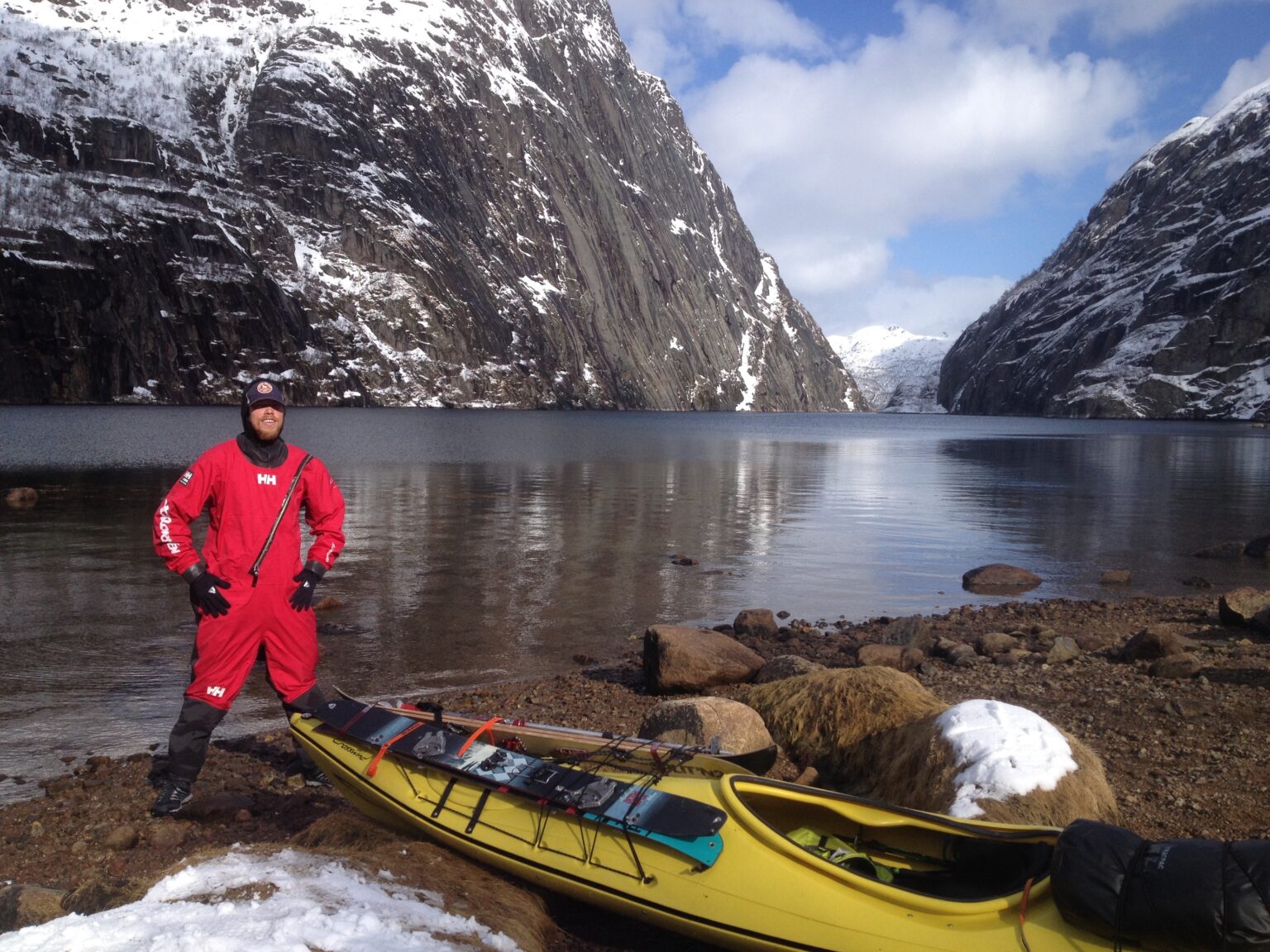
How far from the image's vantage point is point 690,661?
32.4 feet

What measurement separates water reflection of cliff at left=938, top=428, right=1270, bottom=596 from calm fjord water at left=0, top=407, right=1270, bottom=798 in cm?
18

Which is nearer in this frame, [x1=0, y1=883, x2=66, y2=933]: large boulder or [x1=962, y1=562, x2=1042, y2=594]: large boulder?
[x1=0, y1=883, x2=66, y2=933]: large boulder

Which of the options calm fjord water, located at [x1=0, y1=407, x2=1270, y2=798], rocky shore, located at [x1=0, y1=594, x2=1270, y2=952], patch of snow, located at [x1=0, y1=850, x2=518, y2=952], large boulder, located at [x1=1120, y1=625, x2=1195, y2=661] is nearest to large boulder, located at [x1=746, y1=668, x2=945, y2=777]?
rocky shore, located at [x1=0, y1=594, x2=1270, y2=952]

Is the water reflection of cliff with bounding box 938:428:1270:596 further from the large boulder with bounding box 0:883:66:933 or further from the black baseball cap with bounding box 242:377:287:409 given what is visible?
the large boulder with bounding box 0:883:66:933

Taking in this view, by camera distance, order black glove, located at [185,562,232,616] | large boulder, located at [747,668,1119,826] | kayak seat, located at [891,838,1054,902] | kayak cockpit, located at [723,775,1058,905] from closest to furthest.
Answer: kayak cockpit, located at [723,775,1058,905] → kayak seat, located at [891,838,1054,902] → large boulder, located at [747,668,1119,826] → black glove, located at [185,562,232,616]

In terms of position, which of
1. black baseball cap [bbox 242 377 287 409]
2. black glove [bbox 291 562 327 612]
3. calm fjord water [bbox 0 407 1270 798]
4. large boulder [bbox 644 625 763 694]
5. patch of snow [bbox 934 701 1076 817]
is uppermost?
black baseball cap [bbox 242 377 287 409]

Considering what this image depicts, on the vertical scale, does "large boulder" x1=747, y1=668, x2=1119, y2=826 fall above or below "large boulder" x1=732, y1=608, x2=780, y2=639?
above

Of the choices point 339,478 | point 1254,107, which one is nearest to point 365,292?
point 339,478

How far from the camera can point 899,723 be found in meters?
7.01

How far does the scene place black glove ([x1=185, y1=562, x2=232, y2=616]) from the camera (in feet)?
20.1

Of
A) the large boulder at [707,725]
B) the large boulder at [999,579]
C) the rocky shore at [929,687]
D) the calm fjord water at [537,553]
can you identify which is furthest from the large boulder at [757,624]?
the large boulder at [999,579]

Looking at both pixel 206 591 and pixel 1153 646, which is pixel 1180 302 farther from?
pixel 206 591

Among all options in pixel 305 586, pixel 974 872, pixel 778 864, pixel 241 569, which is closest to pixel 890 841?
pixel 974 872

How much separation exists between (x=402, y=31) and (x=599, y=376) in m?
67.5
